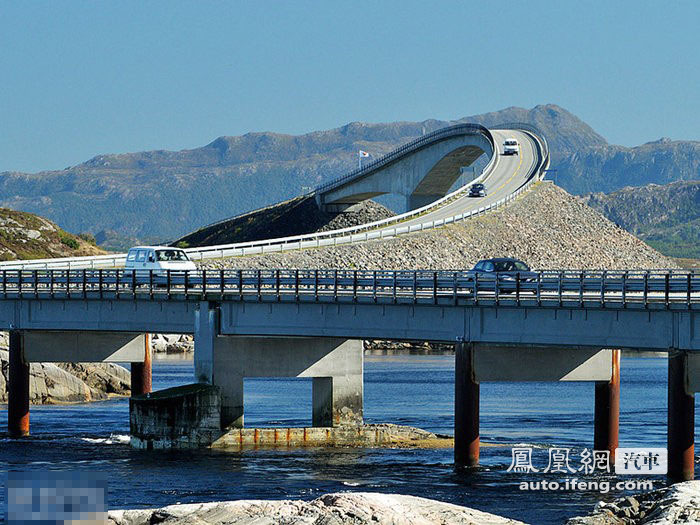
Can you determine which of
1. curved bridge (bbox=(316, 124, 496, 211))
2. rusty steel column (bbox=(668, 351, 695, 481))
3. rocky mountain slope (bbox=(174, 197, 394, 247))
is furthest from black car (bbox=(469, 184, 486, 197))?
rusty steel column (bbox=(668, 351, 695, 481))

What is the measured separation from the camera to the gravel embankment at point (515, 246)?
12556 centimetres

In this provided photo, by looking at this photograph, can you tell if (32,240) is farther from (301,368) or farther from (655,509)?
(655,509)

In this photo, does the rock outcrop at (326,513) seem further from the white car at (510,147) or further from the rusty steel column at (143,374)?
the white car at (510,147)

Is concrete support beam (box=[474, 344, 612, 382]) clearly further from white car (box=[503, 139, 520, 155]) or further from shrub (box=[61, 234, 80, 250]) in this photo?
white car (box=[503, 139, 520, 155])

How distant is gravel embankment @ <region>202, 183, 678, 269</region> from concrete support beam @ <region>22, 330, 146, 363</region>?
146ft

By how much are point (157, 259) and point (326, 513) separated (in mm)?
42374

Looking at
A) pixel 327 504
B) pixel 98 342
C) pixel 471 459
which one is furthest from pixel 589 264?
pixel 327 504

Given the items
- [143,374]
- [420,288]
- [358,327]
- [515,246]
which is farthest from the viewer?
[515,246]

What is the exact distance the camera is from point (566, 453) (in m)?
54.2

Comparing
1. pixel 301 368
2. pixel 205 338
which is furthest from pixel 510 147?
pixel 205 338

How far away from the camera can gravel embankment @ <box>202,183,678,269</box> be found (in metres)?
126

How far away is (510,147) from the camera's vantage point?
6718 inches

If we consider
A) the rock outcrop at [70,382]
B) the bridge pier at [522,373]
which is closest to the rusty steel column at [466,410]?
the bridge pier at [522,373]

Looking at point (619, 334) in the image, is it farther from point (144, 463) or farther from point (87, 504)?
point (87, 504)
